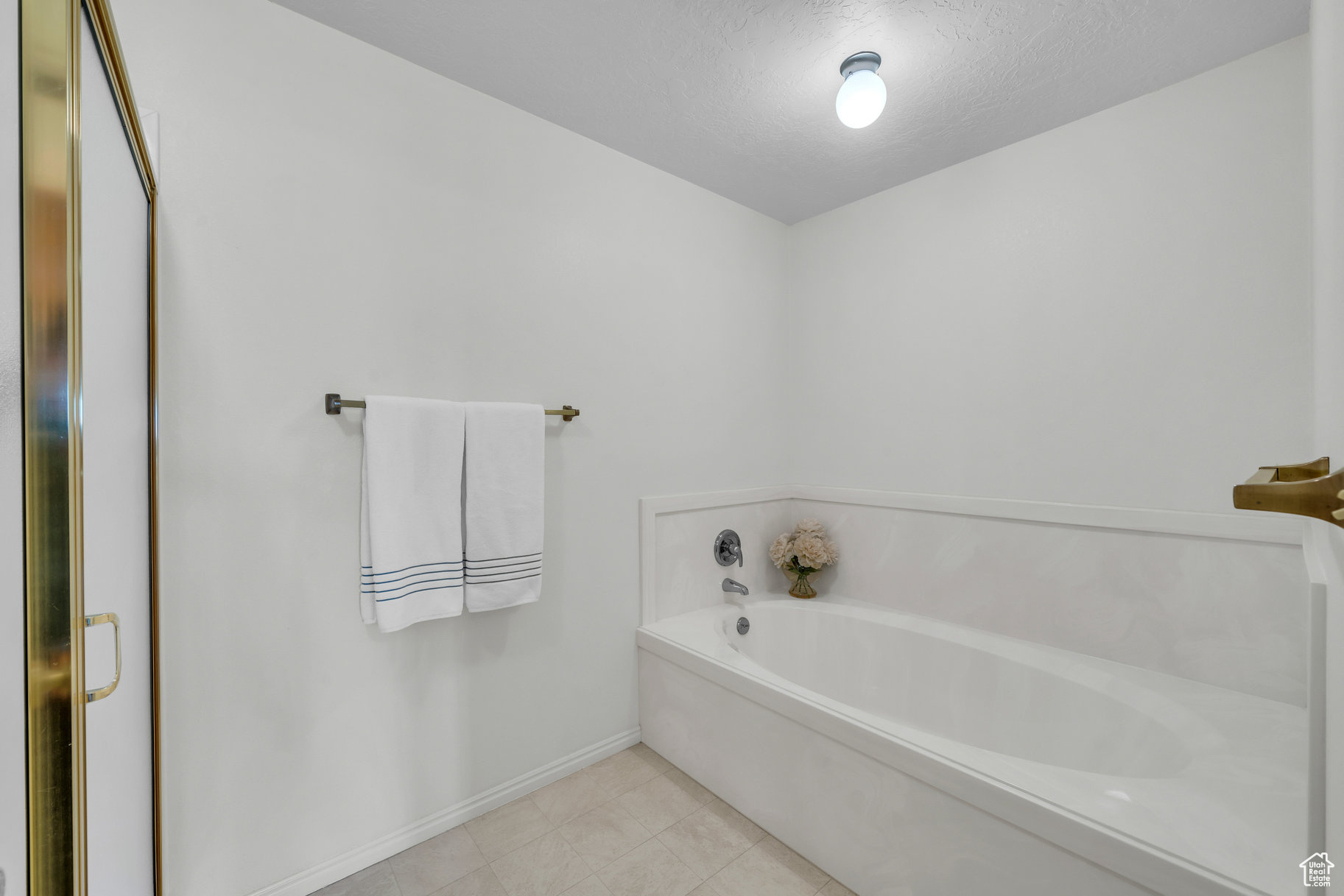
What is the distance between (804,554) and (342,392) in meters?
1.87

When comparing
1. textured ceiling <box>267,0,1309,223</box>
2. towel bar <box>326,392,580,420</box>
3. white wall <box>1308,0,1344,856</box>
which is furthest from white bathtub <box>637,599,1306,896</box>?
textured ceiling <box>267,0,1309,223</box>

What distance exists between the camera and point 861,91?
155 cm

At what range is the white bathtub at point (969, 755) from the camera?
1.05 metres

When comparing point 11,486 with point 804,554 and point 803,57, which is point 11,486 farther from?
point 804,554

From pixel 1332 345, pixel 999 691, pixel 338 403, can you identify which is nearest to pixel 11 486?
pixel 338 403

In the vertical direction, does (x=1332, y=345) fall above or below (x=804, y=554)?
above

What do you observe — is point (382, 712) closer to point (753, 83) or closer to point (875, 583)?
point (875, 583)

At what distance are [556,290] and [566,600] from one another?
108 centimetres

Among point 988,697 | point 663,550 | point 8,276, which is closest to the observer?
point 8,276

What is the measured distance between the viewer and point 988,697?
1918 millimetres

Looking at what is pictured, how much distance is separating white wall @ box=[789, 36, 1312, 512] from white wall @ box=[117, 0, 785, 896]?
3.52ft

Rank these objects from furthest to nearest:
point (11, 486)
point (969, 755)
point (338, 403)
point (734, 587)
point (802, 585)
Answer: point (802, 585) < point (734, 587) < point (338, 403) < point (969, 755) < point (11, 486)

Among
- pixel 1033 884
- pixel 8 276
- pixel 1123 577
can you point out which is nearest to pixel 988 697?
pixel 1123 577

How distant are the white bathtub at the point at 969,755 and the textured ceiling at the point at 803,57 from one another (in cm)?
179
